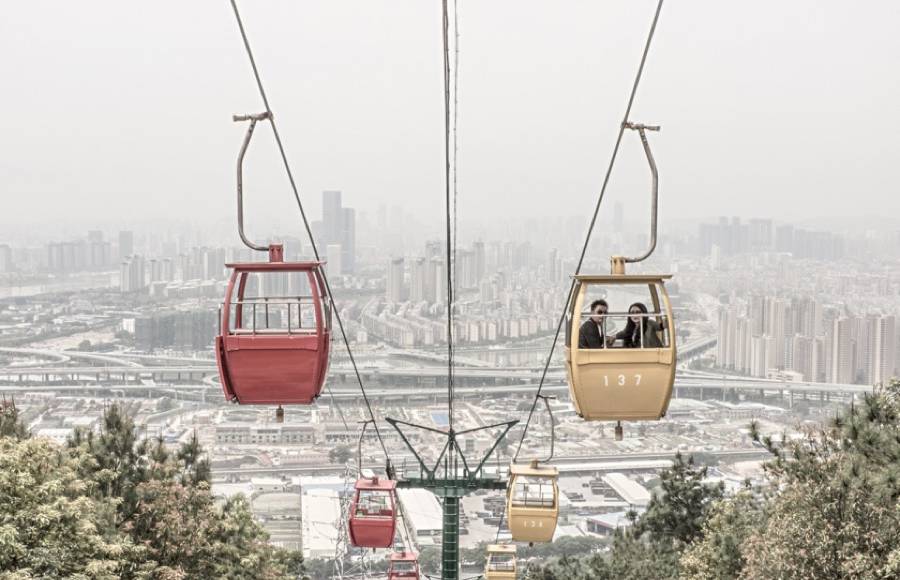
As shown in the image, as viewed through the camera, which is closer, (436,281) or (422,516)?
(422,516)

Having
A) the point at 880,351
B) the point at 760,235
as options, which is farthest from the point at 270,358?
the point at 760,235

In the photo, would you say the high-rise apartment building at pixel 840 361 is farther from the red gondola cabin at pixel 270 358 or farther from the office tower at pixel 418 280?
the red gondola cabin at pixel 270 358

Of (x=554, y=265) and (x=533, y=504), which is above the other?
(x=554, y=265)

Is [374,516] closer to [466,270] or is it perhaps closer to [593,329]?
[593,329]

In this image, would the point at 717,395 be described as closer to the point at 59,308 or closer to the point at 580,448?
the point at 580,448

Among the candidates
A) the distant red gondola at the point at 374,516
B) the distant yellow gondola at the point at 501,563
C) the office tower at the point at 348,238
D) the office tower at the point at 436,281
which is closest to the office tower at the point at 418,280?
the office tower at the point at 436,281

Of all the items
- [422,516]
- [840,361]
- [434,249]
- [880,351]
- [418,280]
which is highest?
[434,249]
